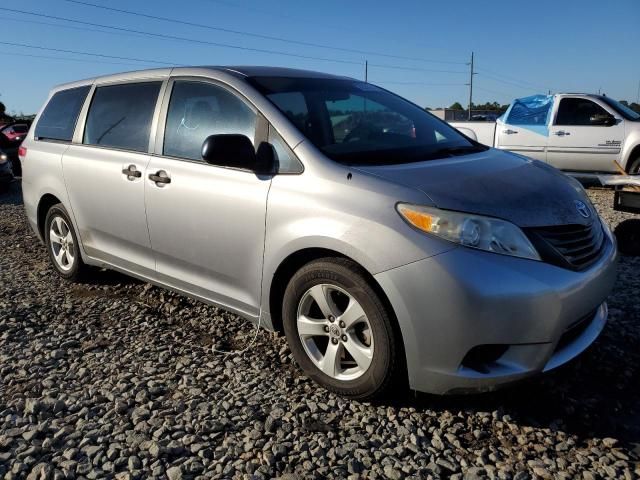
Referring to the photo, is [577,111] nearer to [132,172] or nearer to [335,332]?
[132,172]

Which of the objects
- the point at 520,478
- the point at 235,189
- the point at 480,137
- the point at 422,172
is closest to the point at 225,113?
the point at 235,189

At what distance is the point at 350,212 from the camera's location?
8.49 feet

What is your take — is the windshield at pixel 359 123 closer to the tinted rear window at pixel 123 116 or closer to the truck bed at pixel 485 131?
the tinted rear window at pixel 123 116

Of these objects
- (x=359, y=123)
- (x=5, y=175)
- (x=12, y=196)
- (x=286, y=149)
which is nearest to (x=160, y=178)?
(x=286, y=149)

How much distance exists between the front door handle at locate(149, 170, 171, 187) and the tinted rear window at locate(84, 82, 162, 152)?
0.95 ft

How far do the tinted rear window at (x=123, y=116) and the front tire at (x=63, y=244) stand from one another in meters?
0.76

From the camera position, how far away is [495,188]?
8.80 feet

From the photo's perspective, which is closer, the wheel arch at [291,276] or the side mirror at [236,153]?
the wheel arch at [291,276]

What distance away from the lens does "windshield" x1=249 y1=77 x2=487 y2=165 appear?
303cm

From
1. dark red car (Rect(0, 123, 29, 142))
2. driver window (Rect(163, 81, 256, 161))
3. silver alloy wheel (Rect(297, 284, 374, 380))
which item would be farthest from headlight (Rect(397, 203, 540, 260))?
dark red car (Rect(0, 123, 29, 142))

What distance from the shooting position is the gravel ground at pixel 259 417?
7.66ft

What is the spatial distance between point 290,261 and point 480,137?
9404 millimetres

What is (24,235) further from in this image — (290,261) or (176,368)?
(290,261)

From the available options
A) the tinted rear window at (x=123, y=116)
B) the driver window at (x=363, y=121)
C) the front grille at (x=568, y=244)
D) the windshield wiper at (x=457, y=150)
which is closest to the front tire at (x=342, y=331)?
the front grille at (x=568, y=244)
